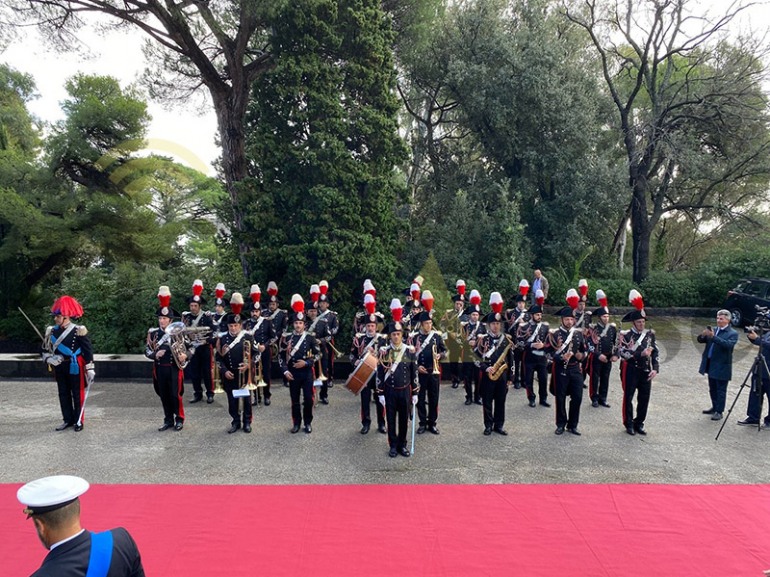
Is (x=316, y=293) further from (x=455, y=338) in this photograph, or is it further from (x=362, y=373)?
(x=362, y=373)

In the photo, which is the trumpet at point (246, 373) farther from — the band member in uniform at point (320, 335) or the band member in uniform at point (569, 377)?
the band member in uniform at point (569, 377)

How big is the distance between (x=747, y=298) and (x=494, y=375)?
43.0 ft

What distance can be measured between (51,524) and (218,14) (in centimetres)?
1339

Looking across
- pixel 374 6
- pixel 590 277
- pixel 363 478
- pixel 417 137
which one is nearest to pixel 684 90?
pixel 590 277

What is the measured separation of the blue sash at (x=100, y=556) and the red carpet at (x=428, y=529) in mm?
2172

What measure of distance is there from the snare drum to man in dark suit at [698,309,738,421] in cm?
502

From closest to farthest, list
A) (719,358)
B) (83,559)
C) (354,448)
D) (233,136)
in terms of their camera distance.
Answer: (83,559) < (354,448) < (719,358) < (233,136)

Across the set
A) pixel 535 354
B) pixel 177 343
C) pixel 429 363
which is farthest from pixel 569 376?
pixel 177 343

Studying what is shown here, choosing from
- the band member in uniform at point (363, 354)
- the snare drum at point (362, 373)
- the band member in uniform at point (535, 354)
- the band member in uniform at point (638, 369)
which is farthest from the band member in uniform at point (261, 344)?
the band member in uniform at point (638, 369)

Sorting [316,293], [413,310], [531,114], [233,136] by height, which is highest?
[531,114]

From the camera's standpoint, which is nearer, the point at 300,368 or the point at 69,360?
the point at 300,368

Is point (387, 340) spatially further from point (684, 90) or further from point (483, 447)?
point (684, 90)

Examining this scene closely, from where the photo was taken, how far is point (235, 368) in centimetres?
768

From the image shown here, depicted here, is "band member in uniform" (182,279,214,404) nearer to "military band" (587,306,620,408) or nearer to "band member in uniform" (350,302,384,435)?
"band member in uniform" (350,302,384,435)
